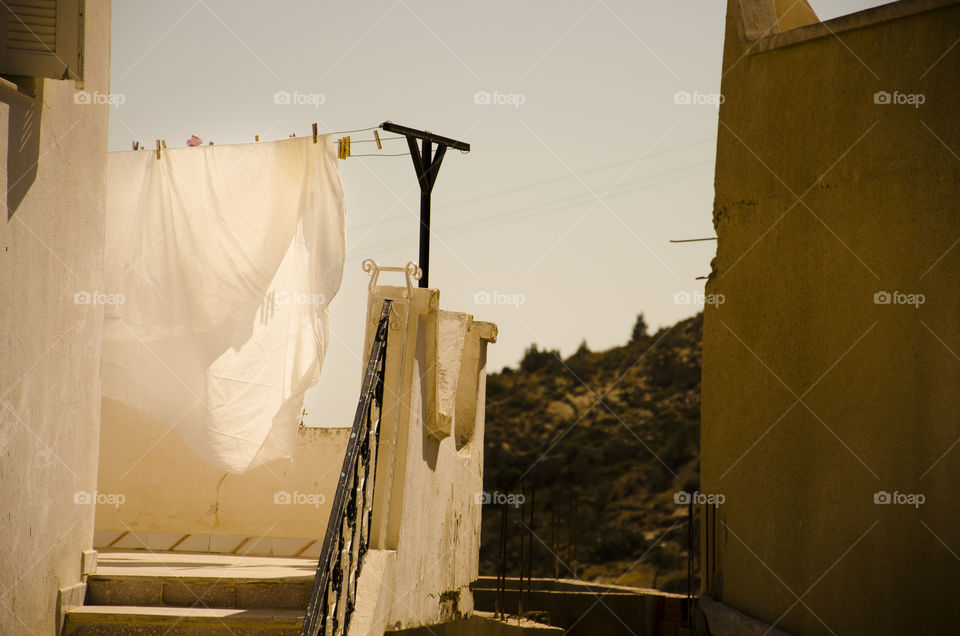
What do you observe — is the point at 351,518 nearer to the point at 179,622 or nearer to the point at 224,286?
the point at 179,622

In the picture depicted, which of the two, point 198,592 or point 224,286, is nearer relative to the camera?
point 198,592

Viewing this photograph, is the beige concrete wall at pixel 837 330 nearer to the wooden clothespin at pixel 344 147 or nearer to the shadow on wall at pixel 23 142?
the wooden clothespin at pixel 344 147

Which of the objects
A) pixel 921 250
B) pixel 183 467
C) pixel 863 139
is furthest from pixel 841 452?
pixel 183 467

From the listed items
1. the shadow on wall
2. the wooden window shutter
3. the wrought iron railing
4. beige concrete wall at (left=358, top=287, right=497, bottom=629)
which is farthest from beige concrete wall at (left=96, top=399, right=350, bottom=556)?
the wooden window shutter

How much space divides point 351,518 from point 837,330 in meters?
3.78

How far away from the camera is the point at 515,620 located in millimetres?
9273

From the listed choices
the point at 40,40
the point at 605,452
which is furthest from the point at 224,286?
the point at 605,452

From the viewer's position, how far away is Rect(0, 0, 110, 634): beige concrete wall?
5633 mm

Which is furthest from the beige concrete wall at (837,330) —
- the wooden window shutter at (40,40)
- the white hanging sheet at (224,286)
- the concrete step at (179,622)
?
the wooden window shutter at (40,40)

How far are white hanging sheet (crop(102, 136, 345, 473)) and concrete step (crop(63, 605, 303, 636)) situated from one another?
1.87 m

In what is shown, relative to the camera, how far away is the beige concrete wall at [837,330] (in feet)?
21.9

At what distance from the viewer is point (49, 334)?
6.13 m

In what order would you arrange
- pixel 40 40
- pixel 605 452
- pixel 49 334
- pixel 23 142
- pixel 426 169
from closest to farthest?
pixel 23 142 < pixel 40 40 < pixel 49 334 < pixel 426 169 < pixel 605 452

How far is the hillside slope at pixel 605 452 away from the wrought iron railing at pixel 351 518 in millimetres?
18179
